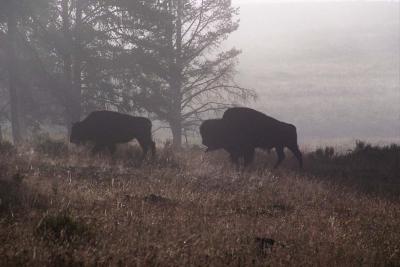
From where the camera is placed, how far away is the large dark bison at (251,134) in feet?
48.1

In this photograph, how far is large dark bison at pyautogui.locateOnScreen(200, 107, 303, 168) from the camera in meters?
14.7

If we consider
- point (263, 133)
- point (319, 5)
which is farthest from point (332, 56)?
point (263, 133)

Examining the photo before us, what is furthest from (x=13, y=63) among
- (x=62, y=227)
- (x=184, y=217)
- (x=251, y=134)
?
(x=62, y=227)

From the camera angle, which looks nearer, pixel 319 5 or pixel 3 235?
pixel 3 235

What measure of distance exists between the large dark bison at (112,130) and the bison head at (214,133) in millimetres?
1606

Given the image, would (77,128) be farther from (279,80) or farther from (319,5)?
(319,5)

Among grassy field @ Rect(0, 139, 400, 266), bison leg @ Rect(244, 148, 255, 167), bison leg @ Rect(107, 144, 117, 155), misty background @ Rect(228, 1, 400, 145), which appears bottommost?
grassy field @ Rect(0, 139, 400, 266)

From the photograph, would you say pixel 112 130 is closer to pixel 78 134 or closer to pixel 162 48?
A: pixel 78 134

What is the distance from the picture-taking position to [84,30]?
2123cm

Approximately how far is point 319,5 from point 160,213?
141270 mm

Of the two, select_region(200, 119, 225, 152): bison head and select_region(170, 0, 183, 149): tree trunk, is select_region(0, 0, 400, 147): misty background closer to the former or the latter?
select_region(170, 0, 183, 149): tree trunk

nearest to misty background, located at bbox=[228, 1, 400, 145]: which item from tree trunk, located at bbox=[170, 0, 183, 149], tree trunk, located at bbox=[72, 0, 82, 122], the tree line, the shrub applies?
tree trunk, located at bbox=[170, 0, 183, 149]

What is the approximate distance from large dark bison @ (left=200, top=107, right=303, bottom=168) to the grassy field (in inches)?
94.7

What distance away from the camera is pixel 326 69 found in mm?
74438
